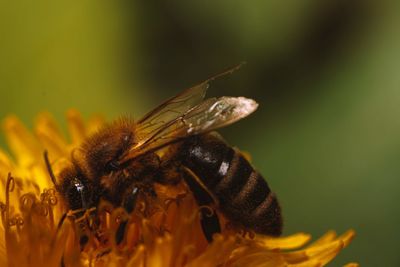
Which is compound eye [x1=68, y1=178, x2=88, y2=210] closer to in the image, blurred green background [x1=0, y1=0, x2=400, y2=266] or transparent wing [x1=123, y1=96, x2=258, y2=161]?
transparent wing [x1=123, y1=96, x2=258, y2=161]

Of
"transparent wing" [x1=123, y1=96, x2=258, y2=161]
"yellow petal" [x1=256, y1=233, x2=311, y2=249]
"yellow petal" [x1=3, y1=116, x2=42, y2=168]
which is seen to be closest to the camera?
"transparent wing" [x1=123, y1=96, x2=258, y2=161]

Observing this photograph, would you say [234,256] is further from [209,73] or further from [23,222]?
[209,73]

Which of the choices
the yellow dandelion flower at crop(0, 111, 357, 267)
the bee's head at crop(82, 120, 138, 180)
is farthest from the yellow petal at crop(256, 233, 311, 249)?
the bee's head at crop(82, 120, 138, 180)

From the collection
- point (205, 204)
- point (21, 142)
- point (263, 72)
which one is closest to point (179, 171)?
point (205, 204)

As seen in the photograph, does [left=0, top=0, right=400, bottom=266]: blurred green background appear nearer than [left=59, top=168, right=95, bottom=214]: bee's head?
No

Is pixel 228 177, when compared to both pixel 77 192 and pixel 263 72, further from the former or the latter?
pixel 263 72
